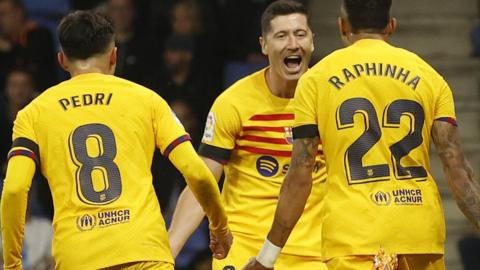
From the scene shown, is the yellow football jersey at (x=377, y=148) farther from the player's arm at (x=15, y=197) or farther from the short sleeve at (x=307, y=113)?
the player's arm at (x=15, y=197)

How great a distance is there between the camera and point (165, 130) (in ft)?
18.8

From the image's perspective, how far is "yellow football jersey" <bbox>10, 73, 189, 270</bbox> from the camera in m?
5.61

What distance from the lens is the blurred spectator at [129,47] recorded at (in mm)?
11023

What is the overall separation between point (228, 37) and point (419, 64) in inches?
238

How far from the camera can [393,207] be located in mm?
5539

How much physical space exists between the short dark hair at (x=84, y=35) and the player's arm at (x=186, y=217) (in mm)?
1347

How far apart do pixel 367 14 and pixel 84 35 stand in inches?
50.0

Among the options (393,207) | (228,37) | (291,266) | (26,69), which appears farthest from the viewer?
(228,37)

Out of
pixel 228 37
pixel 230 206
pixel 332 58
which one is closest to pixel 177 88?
pixel 228 37

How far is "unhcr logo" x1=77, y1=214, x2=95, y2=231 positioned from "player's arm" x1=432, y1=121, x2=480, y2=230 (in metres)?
1.53

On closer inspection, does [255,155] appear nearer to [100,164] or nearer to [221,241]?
[221,241]

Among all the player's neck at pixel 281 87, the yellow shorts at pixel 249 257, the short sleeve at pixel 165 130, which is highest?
the short sleeve at pixel 165 130

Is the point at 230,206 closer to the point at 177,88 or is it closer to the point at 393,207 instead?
the point at 393,207

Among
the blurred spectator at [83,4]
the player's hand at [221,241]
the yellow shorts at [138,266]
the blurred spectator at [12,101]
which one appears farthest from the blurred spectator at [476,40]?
the yellow shorts at [138,266]
